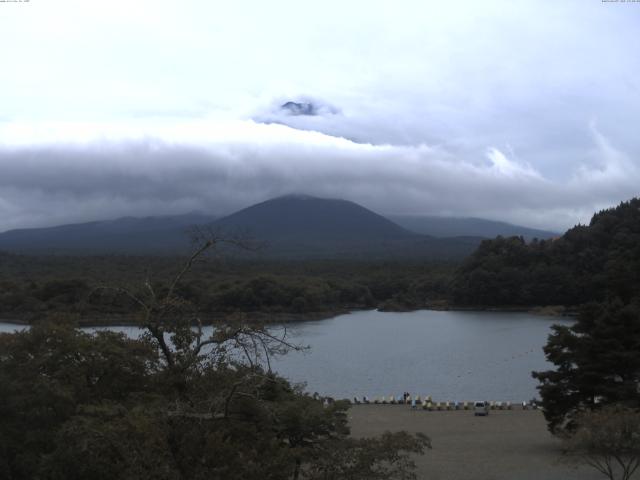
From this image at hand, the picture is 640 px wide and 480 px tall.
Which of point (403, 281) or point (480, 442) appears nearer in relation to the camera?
point (480, 442)

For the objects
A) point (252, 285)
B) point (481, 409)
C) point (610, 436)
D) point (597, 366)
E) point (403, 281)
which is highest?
point (403, 281)

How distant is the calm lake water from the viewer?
23.3 meters

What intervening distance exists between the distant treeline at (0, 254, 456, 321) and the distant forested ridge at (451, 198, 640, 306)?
4061mm

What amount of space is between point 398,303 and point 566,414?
41.8 metres

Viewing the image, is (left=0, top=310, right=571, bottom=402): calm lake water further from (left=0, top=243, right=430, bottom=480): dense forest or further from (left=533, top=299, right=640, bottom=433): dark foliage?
(left=0, top=243, right=430, bottom=480): dense forest

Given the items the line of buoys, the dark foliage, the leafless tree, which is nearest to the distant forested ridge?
the line of buoys

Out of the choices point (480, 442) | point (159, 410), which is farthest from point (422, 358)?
point (159, 410)

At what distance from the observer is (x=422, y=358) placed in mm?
29672

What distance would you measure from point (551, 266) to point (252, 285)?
2390 cm

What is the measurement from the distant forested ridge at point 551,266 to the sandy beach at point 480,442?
113 feet

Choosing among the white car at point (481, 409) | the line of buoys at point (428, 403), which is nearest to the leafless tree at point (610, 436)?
the white car at point (481, 409)

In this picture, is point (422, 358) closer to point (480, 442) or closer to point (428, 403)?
point (428, 403)

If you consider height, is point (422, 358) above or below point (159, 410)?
below

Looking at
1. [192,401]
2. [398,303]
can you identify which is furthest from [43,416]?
[398,303]
